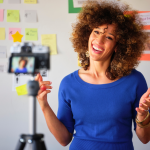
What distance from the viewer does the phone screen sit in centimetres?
55

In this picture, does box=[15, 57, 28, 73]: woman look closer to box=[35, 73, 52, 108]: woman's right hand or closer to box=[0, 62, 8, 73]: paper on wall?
box=[35, 73, 52, 108]: woman's right hand

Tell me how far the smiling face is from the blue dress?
6.4 inches

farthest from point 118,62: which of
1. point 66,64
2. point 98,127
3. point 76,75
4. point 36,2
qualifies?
point 36,2

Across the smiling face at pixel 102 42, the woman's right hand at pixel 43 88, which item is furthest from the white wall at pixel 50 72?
the woman's right hand at pixel 43 88

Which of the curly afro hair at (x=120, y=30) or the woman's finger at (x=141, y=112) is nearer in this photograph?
the woman's finger at (x=141, y=112)

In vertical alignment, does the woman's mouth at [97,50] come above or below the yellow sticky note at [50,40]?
below

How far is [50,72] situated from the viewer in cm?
166

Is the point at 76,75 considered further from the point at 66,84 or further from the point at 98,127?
the point at 98,127

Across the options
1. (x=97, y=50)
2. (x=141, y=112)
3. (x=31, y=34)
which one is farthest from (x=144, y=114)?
(x=31, y=34)

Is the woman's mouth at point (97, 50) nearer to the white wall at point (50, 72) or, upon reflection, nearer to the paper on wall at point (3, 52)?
the white wall at point (50, 72)

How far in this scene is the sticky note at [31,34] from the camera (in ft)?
5.42

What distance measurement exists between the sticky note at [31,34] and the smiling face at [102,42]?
79 cm

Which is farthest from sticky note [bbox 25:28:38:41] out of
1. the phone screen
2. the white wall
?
the phone screen

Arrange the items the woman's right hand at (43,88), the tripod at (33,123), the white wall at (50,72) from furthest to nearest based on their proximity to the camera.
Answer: the white wall at (50,72)
the woman's right hand at (43,88)
the tripod at (33,123)
